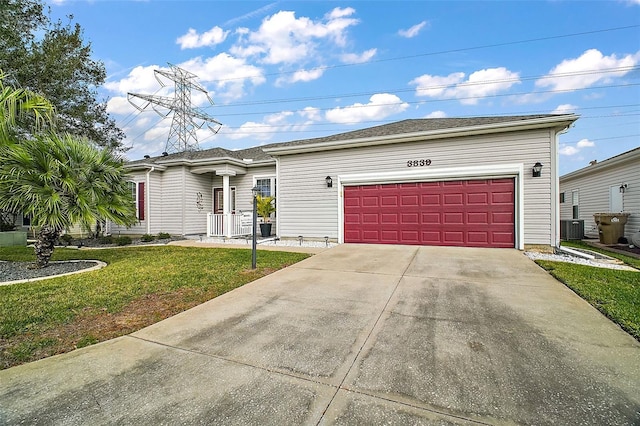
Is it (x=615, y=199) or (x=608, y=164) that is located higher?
(x=608, y=164)

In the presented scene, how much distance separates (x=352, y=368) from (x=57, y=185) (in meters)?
6.97

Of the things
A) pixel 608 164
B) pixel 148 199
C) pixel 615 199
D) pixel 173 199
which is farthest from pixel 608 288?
pixel 148 199

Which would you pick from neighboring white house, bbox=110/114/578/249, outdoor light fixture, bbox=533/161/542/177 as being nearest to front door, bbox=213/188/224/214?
neighboring white house, bbox=110/114/578/249

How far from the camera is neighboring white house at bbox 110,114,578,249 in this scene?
8273 millimetres

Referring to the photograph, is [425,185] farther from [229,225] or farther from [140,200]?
[140,200]

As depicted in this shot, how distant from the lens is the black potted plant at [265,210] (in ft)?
38.9

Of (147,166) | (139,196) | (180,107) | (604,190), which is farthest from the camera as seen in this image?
(180,107)

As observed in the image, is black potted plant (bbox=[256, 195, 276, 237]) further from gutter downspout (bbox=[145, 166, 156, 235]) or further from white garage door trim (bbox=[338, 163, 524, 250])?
gutter downspout (bbox=[145, 166, 156, 235])

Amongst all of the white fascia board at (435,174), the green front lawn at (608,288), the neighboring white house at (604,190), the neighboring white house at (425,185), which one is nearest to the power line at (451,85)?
the neighboring white house at (604,190)

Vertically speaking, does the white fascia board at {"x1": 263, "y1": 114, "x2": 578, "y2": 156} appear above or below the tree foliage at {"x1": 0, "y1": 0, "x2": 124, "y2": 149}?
below

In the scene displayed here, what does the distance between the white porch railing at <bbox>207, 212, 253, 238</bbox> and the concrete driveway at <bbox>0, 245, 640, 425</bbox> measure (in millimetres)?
8515

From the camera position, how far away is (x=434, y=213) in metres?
9.20

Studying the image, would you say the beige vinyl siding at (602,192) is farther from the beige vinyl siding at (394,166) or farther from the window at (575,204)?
the beige vinyl siding at (394,166)

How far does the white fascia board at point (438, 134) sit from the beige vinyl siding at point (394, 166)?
0.59 ft
